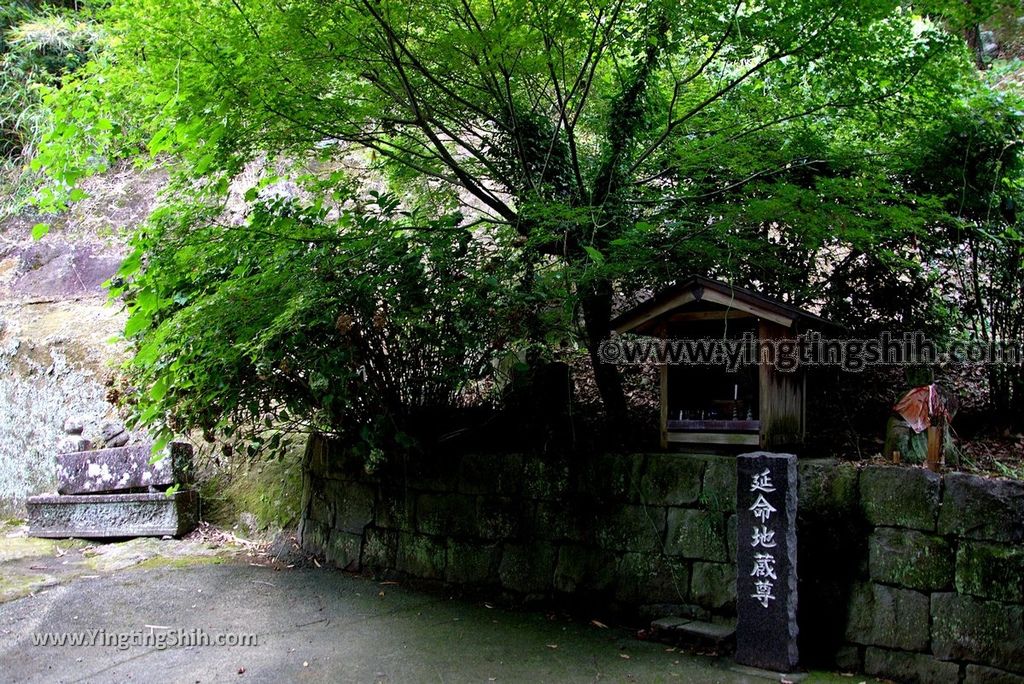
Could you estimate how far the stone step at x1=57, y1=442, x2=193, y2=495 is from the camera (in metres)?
7.98

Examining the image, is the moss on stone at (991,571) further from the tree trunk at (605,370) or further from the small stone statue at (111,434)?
the small stone statue at (111,434)

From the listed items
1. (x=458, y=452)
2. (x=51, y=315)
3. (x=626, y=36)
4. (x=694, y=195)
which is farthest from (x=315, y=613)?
(x=51, y=315)

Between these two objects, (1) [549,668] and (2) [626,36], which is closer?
(1) [549,668]

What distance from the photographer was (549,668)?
446 centimetres

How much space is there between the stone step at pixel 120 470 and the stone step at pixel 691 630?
5242 millimetres

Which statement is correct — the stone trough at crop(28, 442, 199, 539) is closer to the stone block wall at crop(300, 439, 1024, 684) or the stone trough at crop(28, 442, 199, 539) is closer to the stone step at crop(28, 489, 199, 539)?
the stone step at crop(28, 489, 199, 539)

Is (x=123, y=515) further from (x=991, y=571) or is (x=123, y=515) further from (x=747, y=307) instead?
(x=991, y=571)

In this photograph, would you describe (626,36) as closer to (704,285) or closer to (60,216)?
(704,285)

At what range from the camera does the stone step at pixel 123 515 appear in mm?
7809

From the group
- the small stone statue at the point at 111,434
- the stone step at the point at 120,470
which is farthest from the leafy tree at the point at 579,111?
the small stone statue at the point at 111,434

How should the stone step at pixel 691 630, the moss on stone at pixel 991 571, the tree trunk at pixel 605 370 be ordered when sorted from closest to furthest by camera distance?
the moss on stone at pixel 991 571 → the stone step at pixel 691 630 → the tree trunk at pixel 605 370

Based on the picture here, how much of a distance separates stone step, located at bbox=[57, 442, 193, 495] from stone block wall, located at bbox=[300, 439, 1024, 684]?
1.81 m

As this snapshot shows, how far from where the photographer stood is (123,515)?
25.8 feet

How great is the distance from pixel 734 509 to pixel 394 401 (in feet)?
9.57
